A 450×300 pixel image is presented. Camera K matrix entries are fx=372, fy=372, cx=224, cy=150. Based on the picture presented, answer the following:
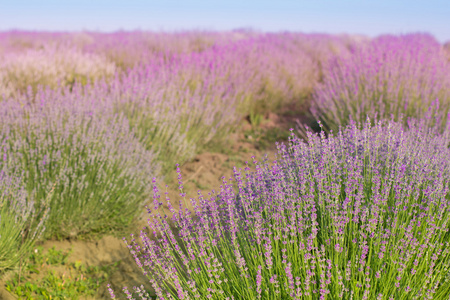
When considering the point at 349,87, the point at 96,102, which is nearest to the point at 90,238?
the point at 96,102

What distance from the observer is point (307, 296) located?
1.73m

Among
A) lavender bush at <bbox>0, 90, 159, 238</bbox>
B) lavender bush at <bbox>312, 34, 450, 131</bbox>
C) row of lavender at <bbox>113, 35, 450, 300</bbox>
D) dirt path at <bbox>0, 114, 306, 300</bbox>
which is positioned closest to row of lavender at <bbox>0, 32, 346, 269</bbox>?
lavender bush at <bbox>0, 90, 159, 238</bbox>

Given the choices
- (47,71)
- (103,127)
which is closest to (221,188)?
(103,127)

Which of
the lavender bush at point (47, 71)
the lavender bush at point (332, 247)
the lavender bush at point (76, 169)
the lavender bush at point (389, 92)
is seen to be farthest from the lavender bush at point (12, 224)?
the lavender bush at point (389, 92)

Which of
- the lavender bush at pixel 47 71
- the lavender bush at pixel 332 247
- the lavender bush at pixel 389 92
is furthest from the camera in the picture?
the lavender bush at pixel 47 71

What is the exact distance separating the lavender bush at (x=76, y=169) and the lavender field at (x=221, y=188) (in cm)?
2

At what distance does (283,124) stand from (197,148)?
234 centimetres

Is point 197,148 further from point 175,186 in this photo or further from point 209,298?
point 209,298

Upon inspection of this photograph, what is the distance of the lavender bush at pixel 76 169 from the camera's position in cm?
316

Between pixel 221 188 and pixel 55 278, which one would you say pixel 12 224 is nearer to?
pixel 55 278

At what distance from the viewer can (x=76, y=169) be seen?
3205mm

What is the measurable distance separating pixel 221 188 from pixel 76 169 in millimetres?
1584

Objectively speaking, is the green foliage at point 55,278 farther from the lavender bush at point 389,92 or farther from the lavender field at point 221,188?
the lavender bush at point 389,92

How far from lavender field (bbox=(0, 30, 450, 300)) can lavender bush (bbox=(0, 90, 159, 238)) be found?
0.02m
